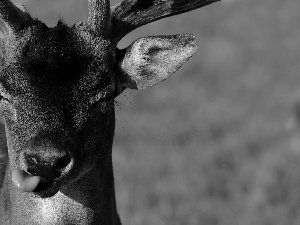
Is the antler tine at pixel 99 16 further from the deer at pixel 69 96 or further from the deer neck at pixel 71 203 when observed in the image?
the deer neck at pixel 71 203

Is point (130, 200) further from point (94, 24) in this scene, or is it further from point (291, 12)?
point (291, 12)

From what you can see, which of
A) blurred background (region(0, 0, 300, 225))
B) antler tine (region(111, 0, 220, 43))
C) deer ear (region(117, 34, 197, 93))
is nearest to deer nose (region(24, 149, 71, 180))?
deer ear (region(117, 34, 197, 93))

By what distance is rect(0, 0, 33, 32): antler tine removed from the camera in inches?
212

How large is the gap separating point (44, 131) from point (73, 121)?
0.25 m

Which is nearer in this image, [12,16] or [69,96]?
[69,96]

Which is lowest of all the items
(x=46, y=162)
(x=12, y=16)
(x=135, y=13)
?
(x=135, y=13)

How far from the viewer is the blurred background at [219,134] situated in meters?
9.66

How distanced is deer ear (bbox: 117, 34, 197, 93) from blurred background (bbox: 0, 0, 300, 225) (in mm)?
1750

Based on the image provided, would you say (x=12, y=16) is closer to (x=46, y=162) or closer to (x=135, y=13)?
(x=135, y=13)

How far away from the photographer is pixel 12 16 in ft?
17.9

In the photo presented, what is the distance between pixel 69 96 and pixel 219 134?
6523 mm

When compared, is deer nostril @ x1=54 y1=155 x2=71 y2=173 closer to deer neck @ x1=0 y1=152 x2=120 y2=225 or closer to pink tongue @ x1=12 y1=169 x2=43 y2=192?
pink tongue @ x1=12 y1=169 x2=43 y2=192

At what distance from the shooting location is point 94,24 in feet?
18.3

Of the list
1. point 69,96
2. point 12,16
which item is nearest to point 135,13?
point 12,16
